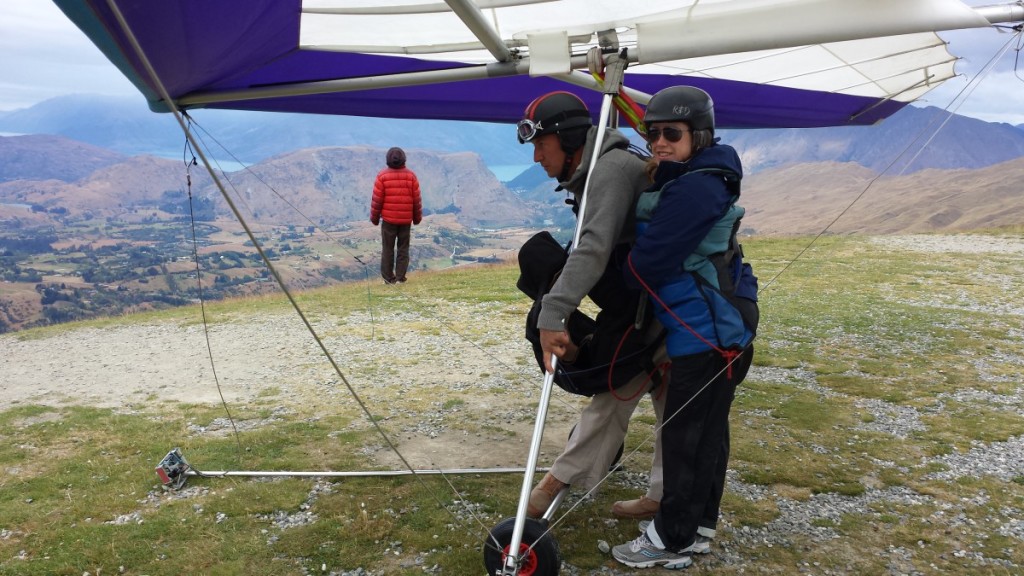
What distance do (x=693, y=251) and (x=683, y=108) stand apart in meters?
0.58

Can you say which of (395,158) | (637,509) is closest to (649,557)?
(637,509)

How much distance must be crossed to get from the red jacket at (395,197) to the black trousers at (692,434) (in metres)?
8.80

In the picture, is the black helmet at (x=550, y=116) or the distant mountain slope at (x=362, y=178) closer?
the black helmet at (x=550, y=116)

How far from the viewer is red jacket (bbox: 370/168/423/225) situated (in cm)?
1102

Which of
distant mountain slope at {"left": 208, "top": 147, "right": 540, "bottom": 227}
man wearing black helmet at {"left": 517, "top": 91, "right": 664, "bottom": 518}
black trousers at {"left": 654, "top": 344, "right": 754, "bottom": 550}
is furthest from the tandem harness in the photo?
distant mountain slope at {"left": 208, "top": 147, "right": 540, "bottom": 227}

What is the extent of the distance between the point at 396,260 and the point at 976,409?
9288 millimetres

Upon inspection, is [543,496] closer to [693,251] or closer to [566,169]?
[693,251]

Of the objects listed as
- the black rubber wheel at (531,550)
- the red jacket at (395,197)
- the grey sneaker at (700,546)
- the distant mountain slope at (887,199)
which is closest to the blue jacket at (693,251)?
the black rubber wheel at (531,550)

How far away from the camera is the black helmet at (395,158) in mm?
11059

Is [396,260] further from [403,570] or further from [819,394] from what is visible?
[403,570]

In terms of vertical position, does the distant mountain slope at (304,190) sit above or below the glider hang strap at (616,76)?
below

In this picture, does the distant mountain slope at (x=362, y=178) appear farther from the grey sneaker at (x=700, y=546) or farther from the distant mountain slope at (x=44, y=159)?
the distant mountain slope at (x=44, y=159)

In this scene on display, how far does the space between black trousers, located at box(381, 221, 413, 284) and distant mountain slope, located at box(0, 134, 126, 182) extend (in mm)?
194396

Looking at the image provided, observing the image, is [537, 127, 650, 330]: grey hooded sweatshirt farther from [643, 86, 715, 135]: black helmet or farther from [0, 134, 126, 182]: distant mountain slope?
[0, 134, 126, 182]: distant mountain slope
